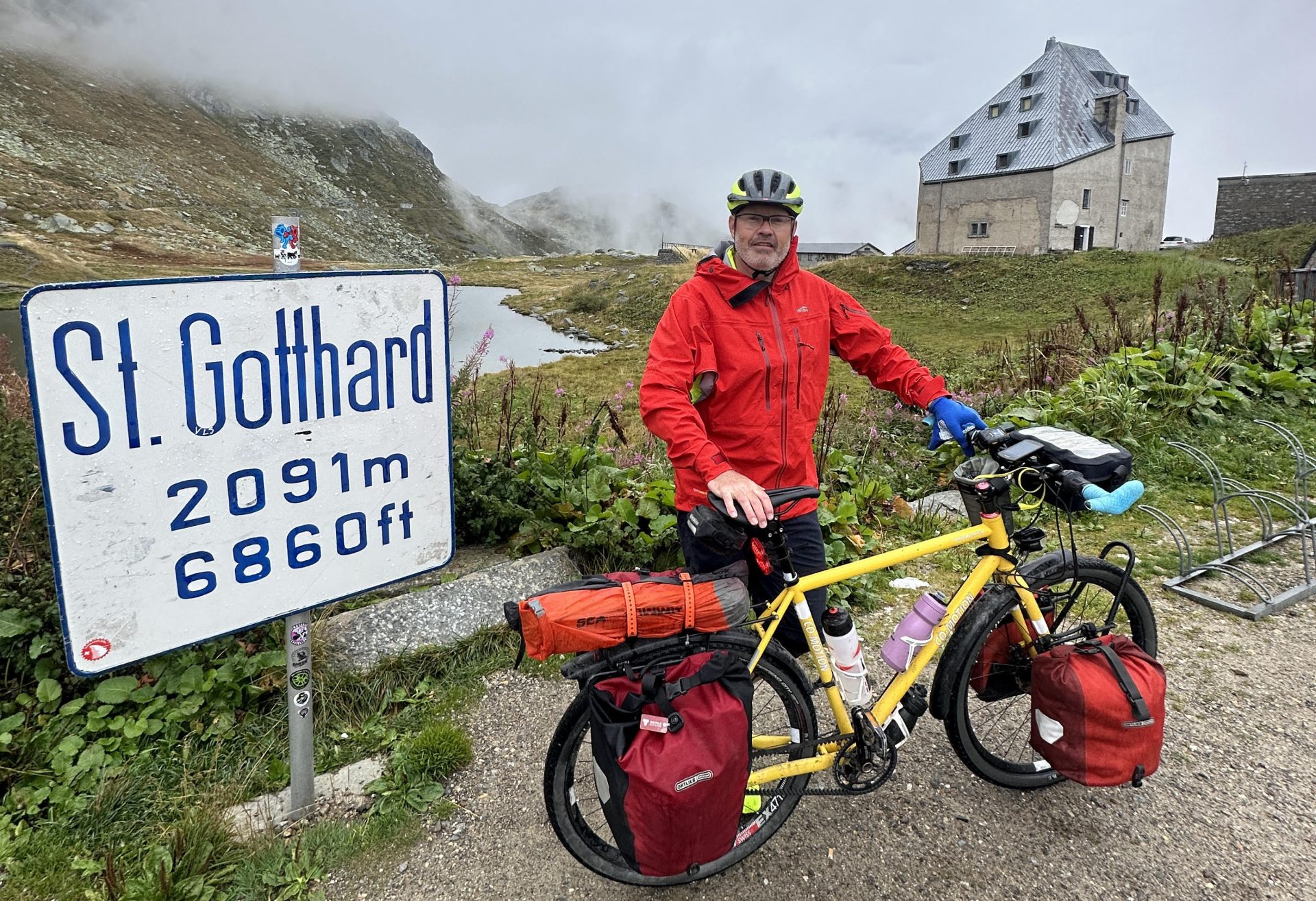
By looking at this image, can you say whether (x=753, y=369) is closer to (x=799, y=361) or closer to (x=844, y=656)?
(x=799, y=361)

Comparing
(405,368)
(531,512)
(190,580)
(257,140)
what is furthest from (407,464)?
(257,140)

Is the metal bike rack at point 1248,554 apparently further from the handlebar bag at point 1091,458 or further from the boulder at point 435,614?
the boulder at point 435,614

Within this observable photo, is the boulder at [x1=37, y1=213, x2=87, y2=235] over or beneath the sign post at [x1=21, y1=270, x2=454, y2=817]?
over

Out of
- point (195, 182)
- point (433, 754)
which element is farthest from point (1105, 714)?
point (195, 182)

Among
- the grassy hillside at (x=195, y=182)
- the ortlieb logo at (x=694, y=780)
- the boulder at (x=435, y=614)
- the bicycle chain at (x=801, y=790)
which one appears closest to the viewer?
the ortlieb logo at (x=694, y=780)

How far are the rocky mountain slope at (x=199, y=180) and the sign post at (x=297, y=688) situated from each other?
68054 mm

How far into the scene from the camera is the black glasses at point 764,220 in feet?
9.53

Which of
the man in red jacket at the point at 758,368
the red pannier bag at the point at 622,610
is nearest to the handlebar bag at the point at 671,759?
the red pannier bag at the point at 622,610

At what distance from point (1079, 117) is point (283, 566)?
54.0m

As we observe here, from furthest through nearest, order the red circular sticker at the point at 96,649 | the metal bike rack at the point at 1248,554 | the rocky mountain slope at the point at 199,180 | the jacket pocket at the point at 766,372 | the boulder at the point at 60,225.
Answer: the rocky mountain slope at the point at 199,180
the boulder at the point at 60,225
the metal bike rack at the point at 1248,554
the jacket pocket at the point at 766,372
the red circular sticker at the point at 96,649

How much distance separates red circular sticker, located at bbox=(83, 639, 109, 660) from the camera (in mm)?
2043

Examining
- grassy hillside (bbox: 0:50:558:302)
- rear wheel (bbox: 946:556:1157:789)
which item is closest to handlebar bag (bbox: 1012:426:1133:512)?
rear wheel (bbox: 946:556:1157:789)

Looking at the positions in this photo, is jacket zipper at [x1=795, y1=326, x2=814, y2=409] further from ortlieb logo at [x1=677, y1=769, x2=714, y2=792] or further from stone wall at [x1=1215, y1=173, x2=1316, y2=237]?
stone wall at [x1=1215, y1=173, x2=1316, y2=237]

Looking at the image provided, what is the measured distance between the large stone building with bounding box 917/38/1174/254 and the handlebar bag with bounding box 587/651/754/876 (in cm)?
4796
